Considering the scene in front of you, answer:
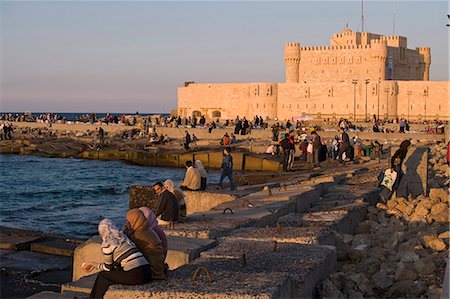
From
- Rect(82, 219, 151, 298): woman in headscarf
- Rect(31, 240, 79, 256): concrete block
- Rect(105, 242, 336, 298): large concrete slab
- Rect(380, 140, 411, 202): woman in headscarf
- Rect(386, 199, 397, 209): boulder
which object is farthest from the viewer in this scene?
Rect(380, 140, 411, 202): woman in headscarf

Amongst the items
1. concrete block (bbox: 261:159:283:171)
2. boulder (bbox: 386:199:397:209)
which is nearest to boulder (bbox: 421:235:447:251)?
boulder (bbox: 386:199:397:209)

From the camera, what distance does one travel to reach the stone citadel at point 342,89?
60719 mm

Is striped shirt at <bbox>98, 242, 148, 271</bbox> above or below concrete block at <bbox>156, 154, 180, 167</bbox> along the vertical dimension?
above

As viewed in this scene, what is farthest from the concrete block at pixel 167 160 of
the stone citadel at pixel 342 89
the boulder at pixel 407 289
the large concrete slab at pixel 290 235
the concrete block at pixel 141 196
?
the stone citadel at pixel 342 89

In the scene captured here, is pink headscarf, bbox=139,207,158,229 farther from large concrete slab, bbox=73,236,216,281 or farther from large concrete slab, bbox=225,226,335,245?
large concrete slab, bbox=225,226,335,245

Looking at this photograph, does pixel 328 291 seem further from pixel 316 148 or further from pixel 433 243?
pixel 316 148

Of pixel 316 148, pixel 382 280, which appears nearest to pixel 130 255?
pixel 382 280

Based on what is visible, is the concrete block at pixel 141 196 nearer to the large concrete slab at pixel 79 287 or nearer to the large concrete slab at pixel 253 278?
the large concrete slab at pixel 253 278

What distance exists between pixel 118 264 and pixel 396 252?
4339 millimetres

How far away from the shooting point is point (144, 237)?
597 centimetres

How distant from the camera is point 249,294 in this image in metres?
5.28

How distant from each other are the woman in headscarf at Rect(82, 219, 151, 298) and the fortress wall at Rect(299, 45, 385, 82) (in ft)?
214

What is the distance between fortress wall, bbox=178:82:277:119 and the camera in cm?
6744

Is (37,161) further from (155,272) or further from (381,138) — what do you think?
(155,272)
